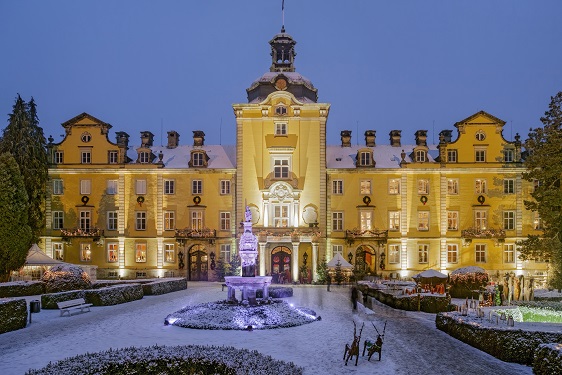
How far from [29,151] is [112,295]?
23.1m

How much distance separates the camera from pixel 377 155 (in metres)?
56.5

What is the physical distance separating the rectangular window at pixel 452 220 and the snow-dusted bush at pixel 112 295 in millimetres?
30017

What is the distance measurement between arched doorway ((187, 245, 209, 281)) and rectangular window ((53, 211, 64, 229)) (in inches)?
495

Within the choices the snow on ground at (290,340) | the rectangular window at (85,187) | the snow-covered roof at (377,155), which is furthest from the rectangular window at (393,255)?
the rectangular window at (85,187)

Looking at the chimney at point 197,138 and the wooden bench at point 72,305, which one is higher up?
the chimney at point 197,138

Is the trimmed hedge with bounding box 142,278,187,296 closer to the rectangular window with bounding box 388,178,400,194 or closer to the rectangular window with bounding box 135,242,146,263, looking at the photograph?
the rectangular window with bounding box 135,242,146,263

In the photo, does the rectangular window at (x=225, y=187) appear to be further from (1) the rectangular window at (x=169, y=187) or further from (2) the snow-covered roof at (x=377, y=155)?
(2) the snow-covered roof at (x=377, y=155)

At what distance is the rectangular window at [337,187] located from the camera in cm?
5438

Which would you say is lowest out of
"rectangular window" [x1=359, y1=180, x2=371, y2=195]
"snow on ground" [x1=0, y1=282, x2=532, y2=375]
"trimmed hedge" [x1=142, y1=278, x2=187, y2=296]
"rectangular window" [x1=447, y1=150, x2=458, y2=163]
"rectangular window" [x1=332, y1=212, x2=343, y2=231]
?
"trimmed hedge" [x1=142, y1=278, x2=187, y2=296]

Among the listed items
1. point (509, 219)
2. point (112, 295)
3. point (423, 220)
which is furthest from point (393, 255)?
point (112, 295)

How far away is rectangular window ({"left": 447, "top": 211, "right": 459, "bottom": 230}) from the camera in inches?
2121

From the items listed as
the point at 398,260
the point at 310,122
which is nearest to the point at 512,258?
the point at 398,260

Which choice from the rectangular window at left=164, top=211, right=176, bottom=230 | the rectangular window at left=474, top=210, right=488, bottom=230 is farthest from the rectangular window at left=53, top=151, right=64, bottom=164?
the rectangular window at left=474, top=210, right=488, bottom=230

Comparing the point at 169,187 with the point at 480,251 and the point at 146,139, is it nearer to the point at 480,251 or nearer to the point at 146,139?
the point at 146,139
